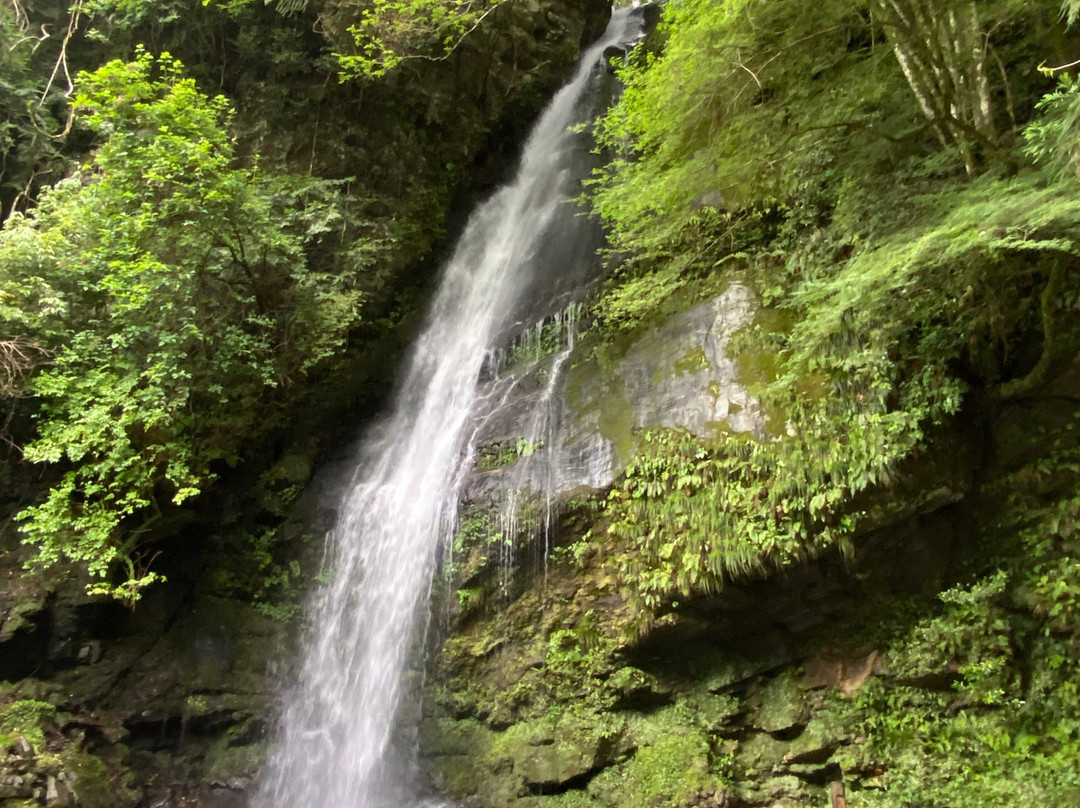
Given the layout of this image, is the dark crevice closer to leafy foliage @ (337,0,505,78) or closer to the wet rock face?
the wet rock face

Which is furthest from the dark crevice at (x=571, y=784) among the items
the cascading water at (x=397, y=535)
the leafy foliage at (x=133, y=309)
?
the leafy foliage at (x=133, y=309)

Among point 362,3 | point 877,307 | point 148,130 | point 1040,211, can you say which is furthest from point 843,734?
point 362,3

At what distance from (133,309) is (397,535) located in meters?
4.06

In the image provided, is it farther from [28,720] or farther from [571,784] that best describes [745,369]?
[28,720]

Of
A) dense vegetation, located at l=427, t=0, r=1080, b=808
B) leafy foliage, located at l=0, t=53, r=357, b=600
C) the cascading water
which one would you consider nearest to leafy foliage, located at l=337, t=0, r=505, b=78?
leafy foliage, located at l=0, t=53, r=357, b=600

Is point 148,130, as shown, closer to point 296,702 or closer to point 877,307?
point 296,702

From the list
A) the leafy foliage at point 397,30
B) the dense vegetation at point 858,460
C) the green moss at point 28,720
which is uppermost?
the leafy foliage at point 397,30

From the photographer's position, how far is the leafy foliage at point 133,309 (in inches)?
264

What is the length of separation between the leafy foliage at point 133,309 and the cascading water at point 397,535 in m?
2.05

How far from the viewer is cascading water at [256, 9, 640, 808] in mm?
6680

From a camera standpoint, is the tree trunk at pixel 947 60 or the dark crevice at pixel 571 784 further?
the dark crevice at pixel 571 784

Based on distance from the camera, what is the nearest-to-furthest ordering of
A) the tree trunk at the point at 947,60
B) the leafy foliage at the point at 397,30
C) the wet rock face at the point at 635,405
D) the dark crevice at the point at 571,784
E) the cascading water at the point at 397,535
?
the tree trunk at the point at 947,60 < the dark crevice at the point at 571,784 < the wet rock face at the point at 635,405 < the cascading water at the point at 397,535 < the leafy foliage at the point at 397,30

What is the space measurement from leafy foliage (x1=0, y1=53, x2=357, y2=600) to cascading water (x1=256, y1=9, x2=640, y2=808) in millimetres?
2053

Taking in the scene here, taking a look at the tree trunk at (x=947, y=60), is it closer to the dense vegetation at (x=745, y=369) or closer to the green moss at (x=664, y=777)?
the dense vegetation at (x=745, y=369)
